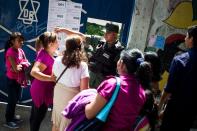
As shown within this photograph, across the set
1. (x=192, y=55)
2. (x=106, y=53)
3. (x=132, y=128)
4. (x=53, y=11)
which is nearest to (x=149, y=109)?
(x=132, y=128)

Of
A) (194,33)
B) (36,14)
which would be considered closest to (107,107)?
(194,33)

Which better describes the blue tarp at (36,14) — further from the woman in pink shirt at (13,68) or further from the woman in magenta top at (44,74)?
the woman in magenta top at (44,74)

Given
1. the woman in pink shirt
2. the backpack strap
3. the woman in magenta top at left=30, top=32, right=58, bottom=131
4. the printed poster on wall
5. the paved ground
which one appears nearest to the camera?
the backpack strap

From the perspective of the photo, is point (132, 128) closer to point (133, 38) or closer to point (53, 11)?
point (133, 38)

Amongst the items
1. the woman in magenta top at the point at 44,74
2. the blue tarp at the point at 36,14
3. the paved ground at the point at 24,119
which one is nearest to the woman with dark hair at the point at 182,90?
the woman in magenta top at the point at 44,74

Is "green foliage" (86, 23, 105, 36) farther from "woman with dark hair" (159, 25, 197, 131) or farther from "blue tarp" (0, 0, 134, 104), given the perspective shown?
"woman with dark hair" (159, 25, 197, 131)

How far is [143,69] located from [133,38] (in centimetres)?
303

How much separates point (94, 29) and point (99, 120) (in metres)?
3.38

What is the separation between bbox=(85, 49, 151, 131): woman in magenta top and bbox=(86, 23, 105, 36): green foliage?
306cm

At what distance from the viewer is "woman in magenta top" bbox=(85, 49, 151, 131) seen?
10.1 feet

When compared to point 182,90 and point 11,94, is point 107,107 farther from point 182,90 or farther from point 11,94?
point 11,94

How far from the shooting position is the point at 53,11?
6285 millimetres

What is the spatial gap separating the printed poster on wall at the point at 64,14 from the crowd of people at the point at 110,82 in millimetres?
771

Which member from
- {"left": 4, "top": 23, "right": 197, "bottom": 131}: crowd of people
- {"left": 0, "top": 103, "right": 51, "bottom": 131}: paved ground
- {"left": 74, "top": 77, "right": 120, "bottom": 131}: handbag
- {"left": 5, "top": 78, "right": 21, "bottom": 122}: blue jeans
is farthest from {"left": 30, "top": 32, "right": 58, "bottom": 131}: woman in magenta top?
{"left": 74, "top": 77, "right": 120, "bottom": 131}: handbag
